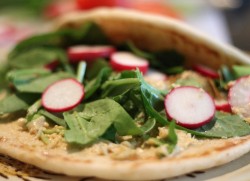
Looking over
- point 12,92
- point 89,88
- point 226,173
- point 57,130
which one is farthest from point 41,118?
point 226,173

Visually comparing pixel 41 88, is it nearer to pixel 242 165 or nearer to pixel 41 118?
pixel 41 118

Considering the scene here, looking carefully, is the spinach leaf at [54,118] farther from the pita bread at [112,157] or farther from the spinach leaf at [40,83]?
the spinach leaf at [40,83]

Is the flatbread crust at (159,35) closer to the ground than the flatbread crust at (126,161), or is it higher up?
higher up

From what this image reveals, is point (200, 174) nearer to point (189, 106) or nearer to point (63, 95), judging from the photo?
point (189, 106)

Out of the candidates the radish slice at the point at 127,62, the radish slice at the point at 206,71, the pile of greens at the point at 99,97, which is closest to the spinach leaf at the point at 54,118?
the pile of greens at the point at 99,97

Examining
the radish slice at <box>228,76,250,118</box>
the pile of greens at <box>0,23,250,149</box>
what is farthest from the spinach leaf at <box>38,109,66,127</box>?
the radish slice at <box>228,76,250,118</box>

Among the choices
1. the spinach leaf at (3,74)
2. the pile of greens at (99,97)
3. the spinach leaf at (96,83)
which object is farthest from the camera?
the spinach leaf at (3,74)

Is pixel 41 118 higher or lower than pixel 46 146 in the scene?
higher
